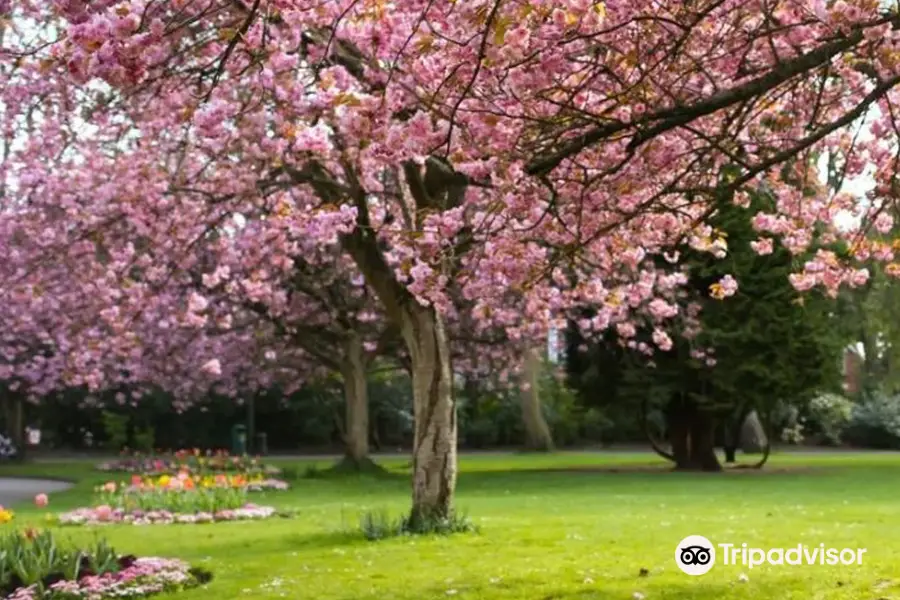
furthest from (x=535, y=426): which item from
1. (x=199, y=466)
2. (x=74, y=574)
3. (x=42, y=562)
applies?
(x=74, y=574)

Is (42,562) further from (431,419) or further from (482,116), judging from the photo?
(482,116)

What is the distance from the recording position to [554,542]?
11.0m

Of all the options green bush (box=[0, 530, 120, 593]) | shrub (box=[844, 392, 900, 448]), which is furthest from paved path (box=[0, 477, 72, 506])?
shrub (box=[844, 392, 900, 448])

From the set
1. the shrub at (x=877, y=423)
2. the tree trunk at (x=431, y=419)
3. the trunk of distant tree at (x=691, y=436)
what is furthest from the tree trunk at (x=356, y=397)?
the shrub at (x=877, y=423)

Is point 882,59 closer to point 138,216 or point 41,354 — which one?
point 138,216

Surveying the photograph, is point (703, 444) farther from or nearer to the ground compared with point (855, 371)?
nearer to the ground

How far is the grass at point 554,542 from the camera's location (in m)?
8.39

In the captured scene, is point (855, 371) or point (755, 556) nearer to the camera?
point (755, 556)

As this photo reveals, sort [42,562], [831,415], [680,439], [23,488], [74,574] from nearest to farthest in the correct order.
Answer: [74,574] < [42,562] < [23,488] < [680,439] < [831,415]

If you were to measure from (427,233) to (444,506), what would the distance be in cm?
496

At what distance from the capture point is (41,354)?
27.5 metres

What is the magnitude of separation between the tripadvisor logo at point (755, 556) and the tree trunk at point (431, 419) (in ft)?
8.13

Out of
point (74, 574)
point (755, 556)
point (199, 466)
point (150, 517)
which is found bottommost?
point (755, 556)

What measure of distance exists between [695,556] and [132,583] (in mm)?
4361
